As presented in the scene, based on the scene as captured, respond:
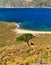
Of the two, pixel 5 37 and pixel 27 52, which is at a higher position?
pixel 27 52

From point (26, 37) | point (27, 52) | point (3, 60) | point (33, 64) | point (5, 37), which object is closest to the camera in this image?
point (33, 64)

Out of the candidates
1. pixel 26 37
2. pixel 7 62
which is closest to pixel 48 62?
pixel 7 62

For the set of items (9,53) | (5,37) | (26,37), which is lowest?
(5,37)

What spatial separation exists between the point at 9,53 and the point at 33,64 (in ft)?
10.1

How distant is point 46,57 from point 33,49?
77.6 inches

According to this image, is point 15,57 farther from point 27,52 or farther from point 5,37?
point 5,37

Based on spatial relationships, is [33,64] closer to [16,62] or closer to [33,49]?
[16,62]

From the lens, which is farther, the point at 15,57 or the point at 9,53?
the point at 9,53

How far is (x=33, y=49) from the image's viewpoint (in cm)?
1811

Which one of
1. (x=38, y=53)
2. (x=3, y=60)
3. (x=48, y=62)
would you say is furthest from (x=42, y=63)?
(x=3, y=60)

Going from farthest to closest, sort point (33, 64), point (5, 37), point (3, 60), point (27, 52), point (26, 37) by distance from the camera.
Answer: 1. point (5, 37)
2. point (26, 37)
3. point (27, 52)
4. point (3, 60)
5. point (33, 64)

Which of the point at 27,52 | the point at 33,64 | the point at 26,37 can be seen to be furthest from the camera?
the point at 26,37

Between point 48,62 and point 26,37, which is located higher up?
point 48,62

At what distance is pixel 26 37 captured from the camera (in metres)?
55.5
